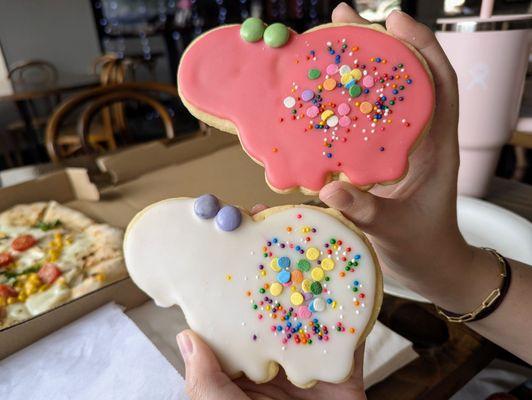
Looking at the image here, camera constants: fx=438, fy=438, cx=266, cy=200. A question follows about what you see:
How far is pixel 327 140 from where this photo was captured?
1.80 ft

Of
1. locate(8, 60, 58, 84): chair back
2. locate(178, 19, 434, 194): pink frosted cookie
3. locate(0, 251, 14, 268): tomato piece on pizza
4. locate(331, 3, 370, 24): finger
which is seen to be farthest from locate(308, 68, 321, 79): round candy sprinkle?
locate(8, 60, 58, 84): chair back

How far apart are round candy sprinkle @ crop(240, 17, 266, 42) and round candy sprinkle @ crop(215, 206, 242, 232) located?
224mm

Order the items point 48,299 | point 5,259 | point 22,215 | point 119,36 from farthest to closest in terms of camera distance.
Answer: point 119,36 → point 22,215 → point 5,259 → point 48,299

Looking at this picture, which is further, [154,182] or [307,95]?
[154,182]

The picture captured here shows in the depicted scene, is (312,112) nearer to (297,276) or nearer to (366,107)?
(366,107)

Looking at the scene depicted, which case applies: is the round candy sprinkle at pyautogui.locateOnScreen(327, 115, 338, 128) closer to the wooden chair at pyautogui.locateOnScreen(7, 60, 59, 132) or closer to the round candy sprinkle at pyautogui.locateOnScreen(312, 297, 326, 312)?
the round candy sprinkle at pyautogui.locateOnScreen(312, 297, 326, 312)

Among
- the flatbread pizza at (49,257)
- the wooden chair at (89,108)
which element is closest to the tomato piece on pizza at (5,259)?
the flatbread pizza at (49,257)

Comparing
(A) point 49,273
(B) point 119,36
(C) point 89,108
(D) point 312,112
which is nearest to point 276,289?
(D) point 312,112

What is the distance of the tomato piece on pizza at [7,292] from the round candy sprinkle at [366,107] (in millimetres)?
890


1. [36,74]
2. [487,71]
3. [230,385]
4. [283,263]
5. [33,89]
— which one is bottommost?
[36,74]

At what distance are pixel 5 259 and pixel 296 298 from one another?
89cm

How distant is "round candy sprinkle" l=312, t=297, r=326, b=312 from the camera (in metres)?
0.54

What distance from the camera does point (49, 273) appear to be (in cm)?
104

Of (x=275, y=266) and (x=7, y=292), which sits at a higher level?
(x=275, y=266)
